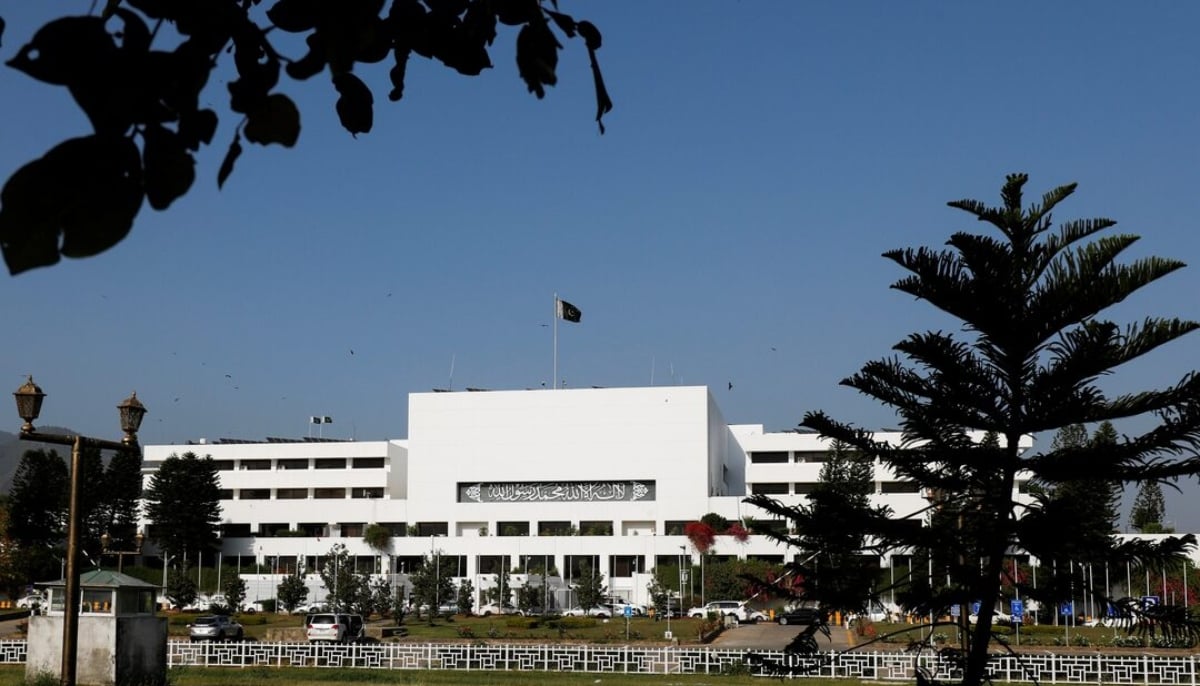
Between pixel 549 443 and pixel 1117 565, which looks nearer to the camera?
pixel 1117 565

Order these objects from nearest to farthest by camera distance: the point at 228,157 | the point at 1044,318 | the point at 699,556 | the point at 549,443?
the point at 228,157
the point at 1044,318
the point at 699,556
the point at 549,443

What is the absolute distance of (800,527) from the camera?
734cm

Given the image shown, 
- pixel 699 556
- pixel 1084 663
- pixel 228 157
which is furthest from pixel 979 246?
pixel 699 556

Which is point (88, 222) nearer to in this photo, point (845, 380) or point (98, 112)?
point (98, 112)

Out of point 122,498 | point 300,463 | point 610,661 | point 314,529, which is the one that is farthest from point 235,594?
point 610,661

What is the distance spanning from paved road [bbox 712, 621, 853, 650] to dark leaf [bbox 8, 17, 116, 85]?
111ft

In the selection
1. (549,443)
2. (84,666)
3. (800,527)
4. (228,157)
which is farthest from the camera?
(549,443)

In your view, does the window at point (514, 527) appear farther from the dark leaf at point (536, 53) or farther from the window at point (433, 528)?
the dark leaf at point (536, 53)

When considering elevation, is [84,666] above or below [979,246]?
below

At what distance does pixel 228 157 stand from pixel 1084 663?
2589cm

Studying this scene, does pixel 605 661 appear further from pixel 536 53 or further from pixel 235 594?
pixel 235 594

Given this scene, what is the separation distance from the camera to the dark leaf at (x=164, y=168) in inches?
55.7

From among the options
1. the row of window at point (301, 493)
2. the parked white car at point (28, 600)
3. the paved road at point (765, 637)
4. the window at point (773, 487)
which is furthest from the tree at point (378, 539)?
the paved road at point (765, 637)

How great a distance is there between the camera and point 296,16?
1.88 meters
